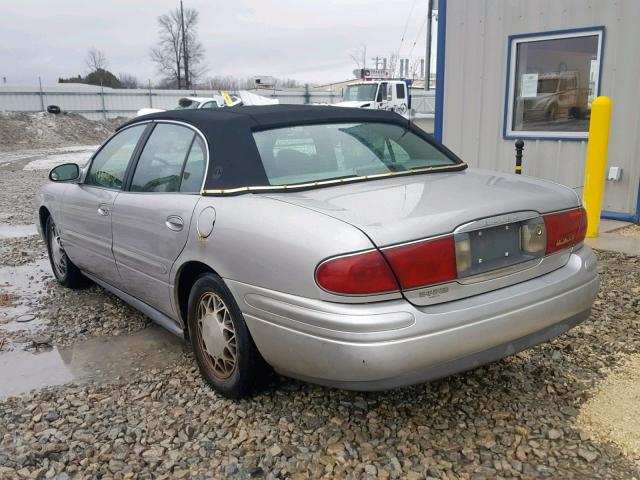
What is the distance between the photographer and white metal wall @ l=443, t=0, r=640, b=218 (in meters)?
6.95

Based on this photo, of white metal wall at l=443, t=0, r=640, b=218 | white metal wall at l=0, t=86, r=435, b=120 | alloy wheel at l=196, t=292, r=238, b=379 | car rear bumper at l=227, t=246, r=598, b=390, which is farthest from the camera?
white metal wall at l=0, t=86, r=435, b=120

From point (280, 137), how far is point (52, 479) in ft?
6.67

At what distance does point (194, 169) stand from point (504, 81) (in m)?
5.98

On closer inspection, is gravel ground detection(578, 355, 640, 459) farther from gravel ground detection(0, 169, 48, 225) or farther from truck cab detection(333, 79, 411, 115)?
truck cab detection(333, 79, 411, 115)

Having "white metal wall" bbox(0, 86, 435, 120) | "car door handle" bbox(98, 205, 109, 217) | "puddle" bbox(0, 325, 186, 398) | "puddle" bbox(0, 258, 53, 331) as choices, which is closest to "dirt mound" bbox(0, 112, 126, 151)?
"white metal wall" bbox(0, 86, 435, 120)

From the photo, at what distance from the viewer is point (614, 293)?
461cm

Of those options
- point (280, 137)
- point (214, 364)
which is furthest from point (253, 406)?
point (280, 137)

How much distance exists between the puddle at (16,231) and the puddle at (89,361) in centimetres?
445

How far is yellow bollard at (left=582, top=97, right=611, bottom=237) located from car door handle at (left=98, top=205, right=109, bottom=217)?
4891 mm

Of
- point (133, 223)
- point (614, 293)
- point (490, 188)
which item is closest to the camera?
point (490, 188)

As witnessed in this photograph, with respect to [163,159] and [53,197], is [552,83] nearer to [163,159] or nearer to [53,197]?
[163,159]

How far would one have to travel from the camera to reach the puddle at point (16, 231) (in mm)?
7934

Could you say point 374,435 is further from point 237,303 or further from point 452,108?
point 452,108

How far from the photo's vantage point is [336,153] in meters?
3.38
